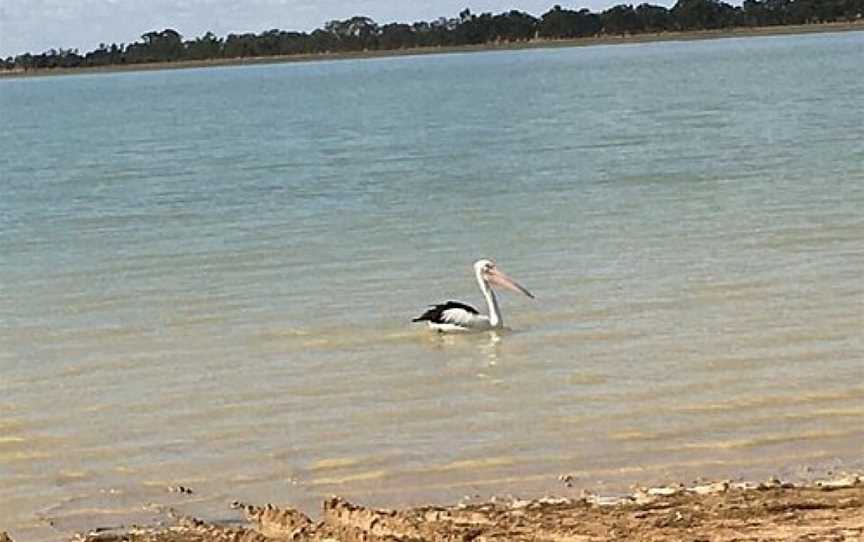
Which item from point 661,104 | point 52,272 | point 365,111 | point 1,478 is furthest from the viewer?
point 365,111

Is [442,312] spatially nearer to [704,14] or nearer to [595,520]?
[595,520]

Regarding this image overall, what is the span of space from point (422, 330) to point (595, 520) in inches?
218

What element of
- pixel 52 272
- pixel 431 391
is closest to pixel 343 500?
pixel 431 391

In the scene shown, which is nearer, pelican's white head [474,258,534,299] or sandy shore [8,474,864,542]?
sandy shore [8,474,864,542]

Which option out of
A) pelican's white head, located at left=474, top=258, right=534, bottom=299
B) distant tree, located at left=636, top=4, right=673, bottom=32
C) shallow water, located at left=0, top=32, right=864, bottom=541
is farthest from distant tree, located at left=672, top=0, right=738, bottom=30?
pelican's white head, located at left=474, top=258, right=534, bottom=299

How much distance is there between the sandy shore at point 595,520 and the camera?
5.70 meters

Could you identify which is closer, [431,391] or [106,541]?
[106,541]

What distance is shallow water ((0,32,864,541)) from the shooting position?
7.86 meters

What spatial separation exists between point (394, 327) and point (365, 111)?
124ft

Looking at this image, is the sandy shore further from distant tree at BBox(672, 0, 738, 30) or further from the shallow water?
distant tree at BBox(672, 0, 738, 30)

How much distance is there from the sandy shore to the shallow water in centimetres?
54

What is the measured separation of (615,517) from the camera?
20.0ft

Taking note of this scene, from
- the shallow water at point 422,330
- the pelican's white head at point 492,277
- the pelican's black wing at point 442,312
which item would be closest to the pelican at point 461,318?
the pelican's black wing at point 442,312

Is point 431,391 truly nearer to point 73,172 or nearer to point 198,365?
point 198,365
